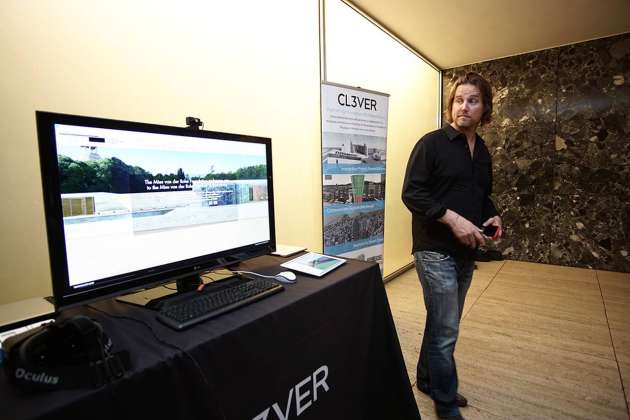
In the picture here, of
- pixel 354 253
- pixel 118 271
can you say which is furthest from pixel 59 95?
pixel 354 253

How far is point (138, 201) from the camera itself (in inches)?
35.9

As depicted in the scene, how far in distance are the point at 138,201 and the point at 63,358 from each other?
0.43 meters

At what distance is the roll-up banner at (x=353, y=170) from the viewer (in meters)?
2.58

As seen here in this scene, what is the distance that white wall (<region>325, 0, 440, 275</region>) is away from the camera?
2.75 meters

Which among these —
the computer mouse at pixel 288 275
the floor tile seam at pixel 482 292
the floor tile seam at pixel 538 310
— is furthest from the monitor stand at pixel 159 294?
the floor tile seam at pixel 538 310

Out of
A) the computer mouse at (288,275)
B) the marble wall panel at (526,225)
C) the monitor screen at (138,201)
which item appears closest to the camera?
the monitor screen at (138,201)

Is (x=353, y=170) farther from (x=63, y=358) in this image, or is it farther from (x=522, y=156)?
(x=522, y=156)

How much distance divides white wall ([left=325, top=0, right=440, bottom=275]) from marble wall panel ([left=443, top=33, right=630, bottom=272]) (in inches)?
40.0

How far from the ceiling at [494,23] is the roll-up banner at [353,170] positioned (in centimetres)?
86

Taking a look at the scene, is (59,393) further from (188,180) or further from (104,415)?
(188,180)

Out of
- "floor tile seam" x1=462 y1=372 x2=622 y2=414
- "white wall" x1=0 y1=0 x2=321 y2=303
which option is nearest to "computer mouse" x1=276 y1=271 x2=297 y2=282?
"white wall" x1=0 y1=0 x2=321 y2=303

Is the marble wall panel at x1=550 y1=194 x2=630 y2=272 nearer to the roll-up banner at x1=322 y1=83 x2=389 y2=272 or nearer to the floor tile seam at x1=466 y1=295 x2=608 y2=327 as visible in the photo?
the floor tile seam at x1=466 y1=295 x2=608 y2=327

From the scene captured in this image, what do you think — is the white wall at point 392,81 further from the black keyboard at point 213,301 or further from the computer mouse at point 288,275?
the black keyboard at point 213,301

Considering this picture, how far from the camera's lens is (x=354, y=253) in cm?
282
